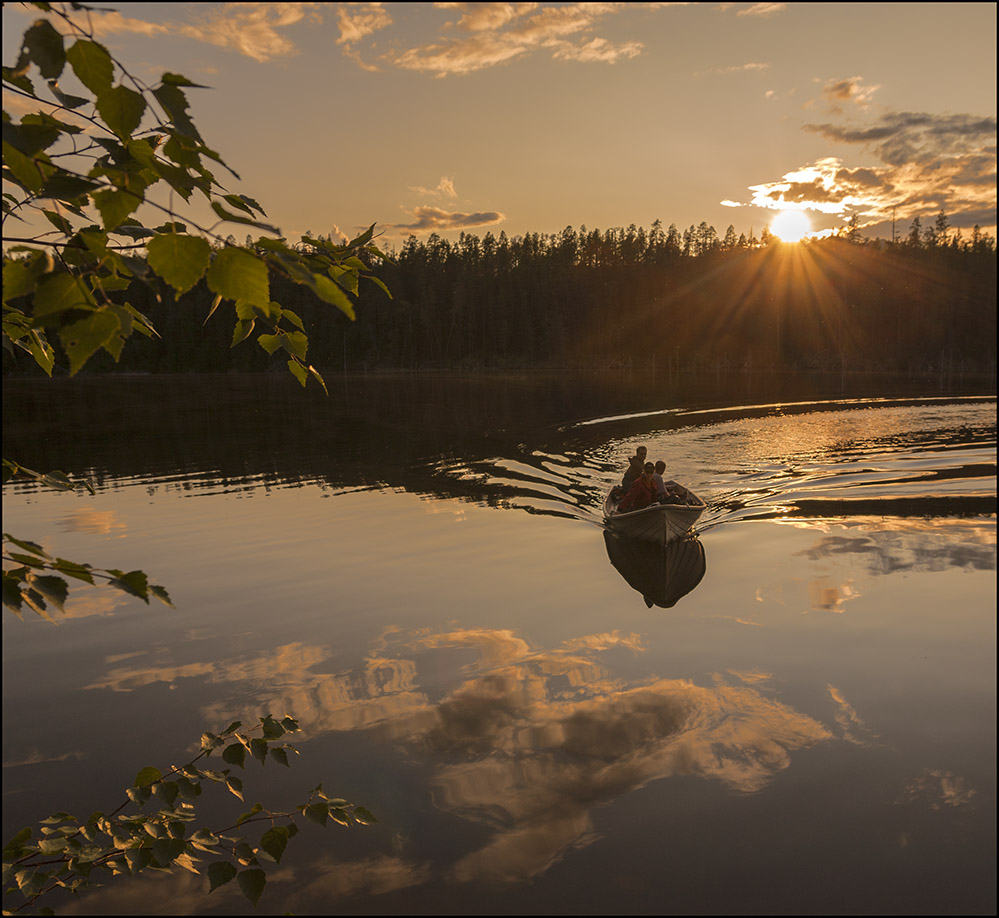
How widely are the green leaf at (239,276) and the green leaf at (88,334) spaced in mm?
234

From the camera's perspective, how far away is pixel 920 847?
7145 mm

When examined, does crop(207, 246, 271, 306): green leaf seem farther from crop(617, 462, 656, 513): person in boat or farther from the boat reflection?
crop(617, 462, 656, 513): person in boat

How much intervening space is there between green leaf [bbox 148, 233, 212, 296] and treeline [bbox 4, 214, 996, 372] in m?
128

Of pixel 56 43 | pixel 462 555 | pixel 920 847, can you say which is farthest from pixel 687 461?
pixel 56 43

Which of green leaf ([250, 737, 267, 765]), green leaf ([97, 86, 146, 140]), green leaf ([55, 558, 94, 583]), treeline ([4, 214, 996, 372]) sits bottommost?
green leaf ([250, 737, 267, 765])

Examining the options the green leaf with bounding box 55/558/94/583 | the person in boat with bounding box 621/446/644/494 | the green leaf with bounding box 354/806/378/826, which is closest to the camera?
the green leaf with bounding box 55/558/94/583

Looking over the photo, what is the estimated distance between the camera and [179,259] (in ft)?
4.80

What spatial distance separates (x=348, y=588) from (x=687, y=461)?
22.7 metres

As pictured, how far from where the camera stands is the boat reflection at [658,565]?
1463 centimetres

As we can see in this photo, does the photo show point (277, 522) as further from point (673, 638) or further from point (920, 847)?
point (920, 847)

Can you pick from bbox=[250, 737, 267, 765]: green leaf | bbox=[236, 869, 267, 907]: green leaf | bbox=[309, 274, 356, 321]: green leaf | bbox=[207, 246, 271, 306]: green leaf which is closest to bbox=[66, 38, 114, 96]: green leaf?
bbox=[207, 246, 271, 306]: green leaf

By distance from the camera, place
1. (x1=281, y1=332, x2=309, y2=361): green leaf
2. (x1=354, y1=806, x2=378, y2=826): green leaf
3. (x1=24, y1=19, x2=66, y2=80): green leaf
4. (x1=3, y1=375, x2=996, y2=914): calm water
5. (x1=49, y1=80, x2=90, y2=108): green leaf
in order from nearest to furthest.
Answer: (x1=24, y1=19, x2=66, y2=80): green leaf
(x1=49, y1=80, x2=90, y2=108): green leaf
(x1=281, y1=332, x2=309, y2=361): green leaf
(x1=354, y1=806, x2=378, y2=826): green leaf
(x1=3, y1=375, x2=996, y2=914): calm water

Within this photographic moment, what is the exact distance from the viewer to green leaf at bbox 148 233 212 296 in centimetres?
143

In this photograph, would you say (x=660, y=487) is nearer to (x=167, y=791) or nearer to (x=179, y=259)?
(x=167, y=791)
